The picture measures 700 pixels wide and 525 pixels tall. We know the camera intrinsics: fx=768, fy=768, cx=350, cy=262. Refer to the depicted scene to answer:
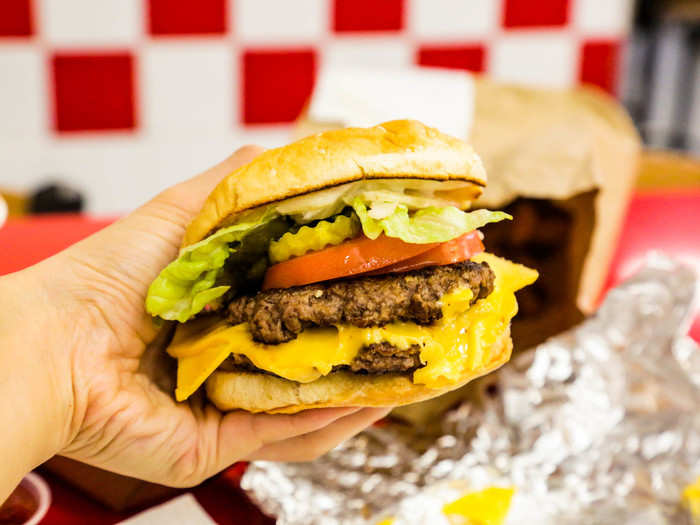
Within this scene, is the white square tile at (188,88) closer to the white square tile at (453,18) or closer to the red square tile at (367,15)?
the red square tile at (367,15)

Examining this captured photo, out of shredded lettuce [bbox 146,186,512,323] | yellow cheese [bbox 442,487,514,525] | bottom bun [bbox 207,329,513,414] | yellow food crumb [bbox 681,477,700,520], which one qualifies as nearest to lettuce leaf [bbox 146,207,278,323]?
shredded lettuce [bbox 146,186,512,323]

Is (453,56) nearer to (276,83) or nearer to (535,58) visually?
(535,58)

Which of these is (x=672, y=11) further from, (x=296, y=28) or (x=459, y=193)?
(x=459, y=193)

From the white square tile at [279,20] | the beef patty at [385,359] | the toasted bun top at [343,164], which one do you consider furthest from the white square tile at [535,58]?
the beef patty at [385,359]

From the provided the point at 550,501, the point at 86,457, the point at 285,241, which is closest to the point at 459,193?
the point at 285,241

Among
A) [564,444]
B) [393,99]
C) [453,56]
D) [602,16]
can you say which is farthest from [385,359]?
[602,16]

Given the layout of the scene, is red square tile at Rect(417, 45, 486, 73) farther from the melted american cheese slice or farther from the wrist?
the wrist
